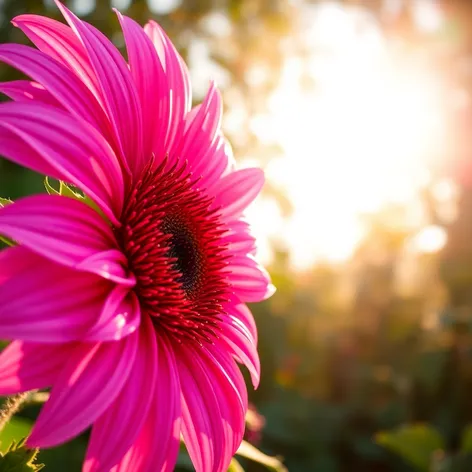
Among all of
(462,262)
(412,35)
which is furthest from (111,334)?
(412,35)

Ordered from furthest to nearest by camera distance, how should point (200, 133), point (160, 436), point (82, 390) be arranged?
point (200, 133) → point (160, 436) → point (82, 390)

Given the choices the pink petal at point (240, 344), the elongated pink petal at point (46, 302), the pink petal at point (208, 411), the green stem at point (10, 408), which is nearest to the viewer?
the elongated pink petal at point (46, 302)

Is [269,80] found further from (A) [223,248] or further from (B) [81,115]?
(B) [81,115]

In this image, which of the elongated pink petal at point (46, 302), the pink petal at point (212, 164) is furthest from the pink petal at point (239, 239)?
the elongated pink petal at point (46, 302)

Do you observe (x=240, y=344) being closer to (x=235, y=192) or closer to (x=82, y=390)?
(x=235, y=192)

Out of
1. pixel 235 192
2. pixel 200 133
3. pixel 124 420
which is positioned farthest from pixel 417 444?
pixel 124 420

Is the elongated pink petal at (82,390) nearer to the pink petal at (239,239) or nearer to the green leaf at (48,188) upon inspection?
the green leaf at (48,188)
